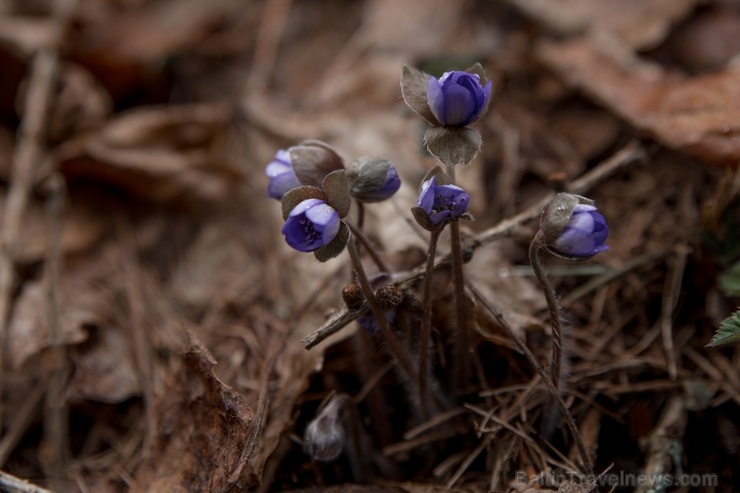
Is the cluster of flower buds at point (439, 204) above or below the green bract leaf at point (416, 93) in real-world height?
below

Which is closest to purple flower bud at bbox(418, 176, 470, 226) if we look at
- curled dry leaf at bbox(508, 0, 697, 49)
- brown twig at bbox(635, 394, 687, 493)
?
brown twig at bbox(635, 394, 687, 493)

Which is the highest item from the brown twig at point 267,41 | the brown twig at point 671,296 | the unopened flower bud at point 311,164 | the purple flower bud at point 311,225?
the brown twig at point 267,41

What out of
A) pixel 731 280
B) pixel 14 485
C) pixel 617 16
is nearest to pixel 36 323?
pixel 14 485

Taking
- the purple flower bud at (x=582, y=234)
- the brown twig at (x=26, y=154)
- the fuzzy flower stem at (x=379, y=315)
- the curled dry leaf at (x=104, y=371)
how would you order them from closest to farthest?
the purple flower bud at (x=582, y=234) < the fuzzy flower stem at (x=379, y=315) < the curled dry leaf at (x=104, y=371) < the brown twig at (x=26, y=154)

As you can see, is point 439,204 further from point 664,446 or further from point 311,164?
point 664,446

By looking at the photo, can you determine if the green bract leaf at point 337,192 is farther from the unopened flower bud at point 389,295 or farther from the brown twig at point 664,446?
the brown twig at point 664,446

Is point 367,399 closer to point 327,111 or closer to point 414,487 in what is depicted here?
point 414,487

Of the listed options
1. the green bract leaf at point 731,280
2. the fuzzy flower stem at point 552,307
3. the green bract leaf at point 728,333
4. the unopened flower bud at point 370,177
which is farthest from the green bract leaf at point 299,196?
the green bract leaf at point 731,280

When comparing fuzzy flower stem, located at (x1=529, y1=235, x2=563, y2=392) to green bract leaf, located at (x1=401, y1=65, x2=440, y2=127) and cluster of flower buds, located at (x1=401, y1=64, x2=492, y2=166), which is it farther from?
green bract leaf, located at (x1=401, y1=65, x2=440, y2=127)

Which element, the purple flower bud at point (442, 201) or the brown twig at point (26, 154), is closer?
the purple flower bud at point (442, 201)
